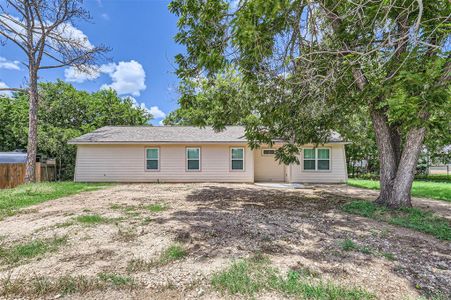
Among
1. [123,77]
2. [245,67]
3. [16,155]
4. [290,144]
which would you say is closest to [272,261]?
[245,67]

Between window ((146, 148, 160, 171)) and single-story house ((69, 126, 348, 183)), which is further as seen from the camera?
window ((146, 148, 160, 171))

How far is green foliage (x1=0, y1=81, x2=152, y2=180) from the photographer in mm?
16281

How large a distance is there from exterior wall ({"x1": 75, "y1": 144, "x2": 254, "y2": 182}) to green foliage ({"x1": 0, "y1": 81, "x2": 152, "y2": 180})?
3.33 m

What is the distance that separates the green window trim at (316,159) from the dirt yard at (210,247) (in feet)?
23.8

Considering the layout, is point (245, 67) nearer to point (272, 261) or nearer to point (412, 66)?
point (412, 66)

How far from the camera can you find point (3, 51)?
40.1ft

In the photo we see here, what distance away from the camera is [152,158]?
14.2m

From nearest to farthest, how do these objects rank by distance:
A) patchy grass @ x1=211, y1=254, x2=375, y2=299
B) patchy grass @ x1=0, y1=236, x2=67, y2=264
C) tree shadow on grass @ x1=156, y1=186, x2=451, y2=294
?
1. patchy grass @ x1=211, y1=254, x2=375, y2=299
2. tree shadow on grass @ x1=156, y1=186, x2=451, y2=294
3. patchy grass @ x1=0, y1=236, x2=67, y2=264

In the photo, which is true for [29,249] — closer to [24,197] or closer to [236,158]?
[24,197]

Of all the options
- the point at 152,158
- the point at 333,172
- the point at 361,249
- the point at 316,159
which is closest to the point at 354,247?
the point at 361,249

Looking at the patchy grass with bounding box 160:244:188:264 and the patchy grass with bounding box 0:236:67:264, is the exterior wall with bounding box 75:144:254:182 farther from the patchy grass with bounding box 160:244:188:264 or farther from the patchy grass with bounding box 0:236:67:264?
the patchy grass with bounding box 160:244:188:264

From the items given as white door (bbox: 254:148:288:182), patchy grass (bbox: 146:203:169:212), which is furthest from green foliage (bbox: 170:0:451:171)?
white door (bbox: 254:148:288:182)

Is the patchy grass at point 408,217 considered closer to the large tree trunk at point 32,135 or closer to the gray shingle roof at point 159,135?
the gray shingle roof at point 159,135

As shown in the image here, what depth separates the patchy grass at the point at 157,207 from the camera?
21.4ft
